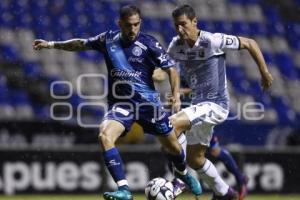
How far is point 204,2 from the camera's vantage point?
1903 centimetres

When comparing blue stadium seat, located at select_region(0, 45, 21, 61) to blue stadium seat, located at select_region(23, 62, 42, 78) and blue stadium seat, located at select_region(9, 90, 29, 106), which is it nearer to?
blue stadium seat, located at select_region(23, 62, 42, 78)

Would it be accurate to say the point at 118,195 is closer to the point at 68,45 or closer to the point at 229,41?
the point at 68,45

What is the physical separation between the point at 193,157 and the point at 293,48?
9349 mm

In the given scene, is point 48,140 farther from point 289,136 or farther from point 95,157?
point 289,136

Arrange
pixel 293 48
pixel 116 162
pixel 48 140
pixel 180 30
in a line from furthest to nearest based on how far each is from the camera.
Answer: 1. pixel 293 48
2. pixel 48 140
3. pixel 180 30
4. pixel 116 162

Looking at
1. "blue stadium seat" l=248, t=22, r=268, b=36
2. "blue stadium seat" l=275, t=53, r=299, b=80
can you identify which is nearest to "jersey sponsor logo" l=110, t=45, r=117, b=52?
"blue stadium seat" l=275, t=53, r=299, b=80

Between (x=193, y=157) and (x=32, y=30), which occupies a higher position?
(x=32, y=30)

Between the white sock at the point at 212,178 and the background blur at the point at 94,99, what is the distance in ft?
13.8

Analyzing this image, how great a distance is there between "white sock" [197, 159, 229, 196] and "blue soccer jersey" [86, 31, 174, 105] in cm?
144

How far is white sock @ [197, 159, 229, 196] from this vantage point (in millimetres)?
10055

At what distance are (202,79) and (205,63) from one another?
0.70 ft

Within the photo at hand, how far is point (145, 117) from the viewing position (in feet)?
29.7

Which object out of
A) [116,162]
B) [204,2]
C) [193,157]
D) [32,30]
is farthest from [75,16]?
[116,162]

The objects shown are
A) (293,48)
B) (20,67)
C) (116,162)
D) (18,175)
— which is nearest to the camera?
(116,162)
